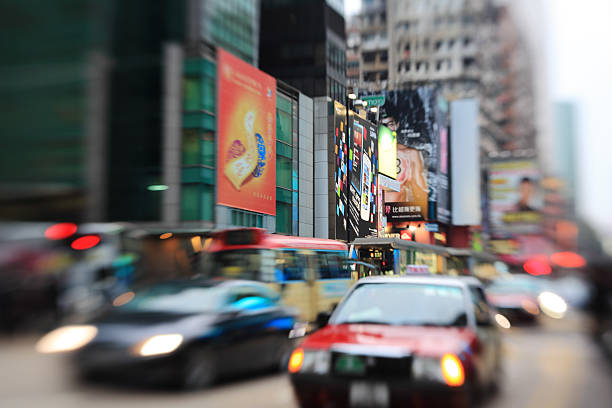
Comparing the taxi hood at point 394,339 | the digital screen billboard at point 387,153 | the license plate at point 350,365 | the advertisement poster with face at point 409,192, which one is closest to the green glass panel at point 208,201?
the advertisement poster with face at point 409,192

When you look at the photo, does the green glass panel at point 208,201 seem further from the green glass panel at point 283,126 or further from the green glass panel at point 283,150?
the green glass panel at point 283,126

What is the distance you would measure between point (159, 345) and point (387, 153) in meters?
3.81

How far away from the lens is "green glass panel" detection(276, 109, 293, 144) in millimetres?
33500

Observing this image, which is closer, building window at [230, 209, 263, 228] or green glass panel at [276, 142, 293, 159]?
building window at [230, 209, 263, 228]

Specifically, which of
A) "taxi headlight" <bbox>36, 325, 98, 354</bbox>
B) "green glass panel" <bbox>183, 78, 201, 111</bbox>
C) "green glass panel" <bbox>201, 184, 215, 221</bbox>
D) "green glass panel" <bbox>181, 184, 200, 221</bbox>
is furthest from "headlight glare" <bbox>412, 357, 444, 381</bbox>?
"green glass panel" <bbox>183, 78, 201, 111</bbox>

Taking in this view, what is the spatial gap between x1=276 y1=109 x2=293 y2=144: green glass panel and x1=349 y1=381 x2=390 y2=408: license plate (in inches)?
1124

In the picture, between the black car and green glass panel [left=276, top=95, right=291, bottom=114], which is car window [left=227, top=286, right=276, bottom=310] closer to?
the black car

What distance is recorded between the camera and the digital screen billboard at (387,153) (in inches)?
356

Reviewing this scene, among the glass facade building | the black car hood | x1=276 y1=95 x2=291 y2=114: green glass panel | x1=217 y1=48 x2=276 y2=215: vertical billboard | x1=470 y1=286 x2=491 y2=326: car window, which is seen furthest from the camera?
x1=276 y1=95 x2=291 y2=114: green glass panel

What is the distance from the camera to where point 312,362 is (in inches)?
218

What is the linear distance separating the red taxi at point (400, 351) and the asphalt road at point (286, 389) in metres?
0.65

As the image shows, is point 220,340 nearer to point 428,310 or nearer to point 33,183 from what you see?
point 428,310

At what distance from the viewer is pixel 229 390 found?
760cm

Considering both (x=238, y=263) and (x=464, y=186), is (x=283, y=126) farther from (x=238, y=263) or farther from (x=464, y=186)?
(x=238, y=263)
